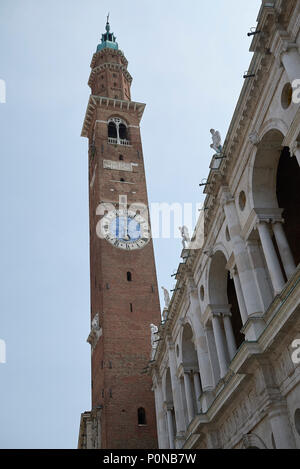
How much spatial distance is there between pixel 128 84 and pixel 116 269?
2304 centimetres

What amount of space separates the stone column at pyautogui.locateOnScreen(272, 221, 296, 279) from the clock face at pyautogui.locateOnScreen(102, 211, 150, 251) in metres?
24.9

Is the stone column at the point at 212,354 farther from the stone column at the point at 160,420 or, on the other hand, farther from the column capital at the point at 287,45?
the column capital at the point at 287,45

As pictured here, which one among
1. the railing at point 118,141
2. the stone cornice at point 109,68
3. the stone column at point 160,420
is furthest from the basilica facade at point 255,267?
the stone cornice at point 109,68

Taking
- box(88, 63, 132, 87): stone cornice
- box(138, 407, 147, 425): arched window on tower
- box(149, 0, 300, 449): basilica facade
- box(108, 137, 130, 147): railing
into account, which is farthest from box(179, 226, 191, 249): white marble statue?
box(88, 63, 132, 87): stone cornice

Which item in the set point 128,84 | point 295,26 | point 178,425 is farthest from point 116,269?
point 295,26

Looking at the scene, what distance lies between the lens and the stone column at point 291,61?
14289 millimetres

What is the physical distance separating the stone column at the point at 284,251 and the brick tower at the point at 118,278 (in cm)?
2085

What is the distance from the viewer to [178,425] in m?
26.0

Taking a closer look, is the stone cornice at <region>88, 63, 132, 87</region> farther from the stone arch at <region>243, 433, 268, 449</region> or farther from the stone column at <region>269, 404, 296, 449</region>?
the stone column at <region>269, 404, 296, 449</region>

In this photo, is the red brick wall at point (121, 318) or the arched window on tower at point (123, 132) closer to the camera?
the red brick wall at point (121, 318)

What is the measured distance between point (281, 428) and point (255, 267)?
5.27 m

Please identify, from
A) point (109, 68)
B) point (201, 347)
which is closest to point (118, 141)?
point (109, 68)

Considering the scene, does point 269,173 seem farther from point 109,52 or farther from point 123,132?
point 109,52

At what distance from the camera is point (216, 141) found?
69.5ft
